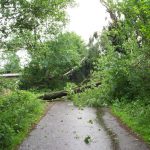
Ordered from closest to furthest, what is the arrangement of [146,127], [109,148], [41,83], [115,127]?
[109,148] → [146,127] → [115,127] → [41,83]

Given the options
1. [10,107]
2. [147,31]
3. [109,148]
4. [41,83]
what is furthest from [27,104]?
[41,83]

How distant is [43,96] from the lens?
102ft

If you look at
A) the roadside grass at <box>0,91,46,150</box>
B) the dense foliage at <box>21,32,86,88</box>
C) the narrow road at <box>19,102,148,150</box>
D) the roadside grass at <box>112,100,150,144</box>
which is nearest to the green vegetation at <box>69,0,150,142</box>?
the roadside grass at <box>112,100,150,144</box>

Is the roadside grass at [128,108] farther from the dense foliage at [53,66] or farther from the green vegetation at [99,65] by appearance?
the dense foliage at [53,66]

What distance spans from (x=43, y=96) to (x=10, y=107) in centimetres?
1508

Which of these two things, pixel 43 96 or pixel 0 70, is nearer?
pixel 0 70

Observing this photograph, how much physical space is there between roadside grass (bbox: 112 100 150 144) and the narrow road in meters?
0.43

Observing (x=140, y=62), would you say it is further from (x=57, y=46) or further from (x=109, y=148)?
(x=57, y=46)

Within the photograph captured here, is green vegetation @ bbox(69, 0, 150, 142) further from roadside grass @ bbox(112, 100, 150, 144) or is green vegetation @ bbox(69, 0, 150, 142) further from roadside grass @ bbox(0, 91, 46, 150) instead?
roadside grass @ bbox(0, 91, 46, 150)

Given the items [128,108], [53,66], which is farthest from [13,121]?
[53,66]

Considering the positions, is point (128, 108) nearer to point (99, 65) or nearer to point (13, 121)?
point (99, 65)

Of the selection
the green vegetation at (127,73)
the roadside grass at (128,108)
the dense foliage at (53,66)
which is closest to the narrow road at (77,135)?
the roadside grass at (128,108)

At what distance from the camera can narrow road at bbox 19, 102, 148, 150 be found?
12.9m

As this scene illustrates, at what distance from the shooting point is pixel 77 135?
587 inches
